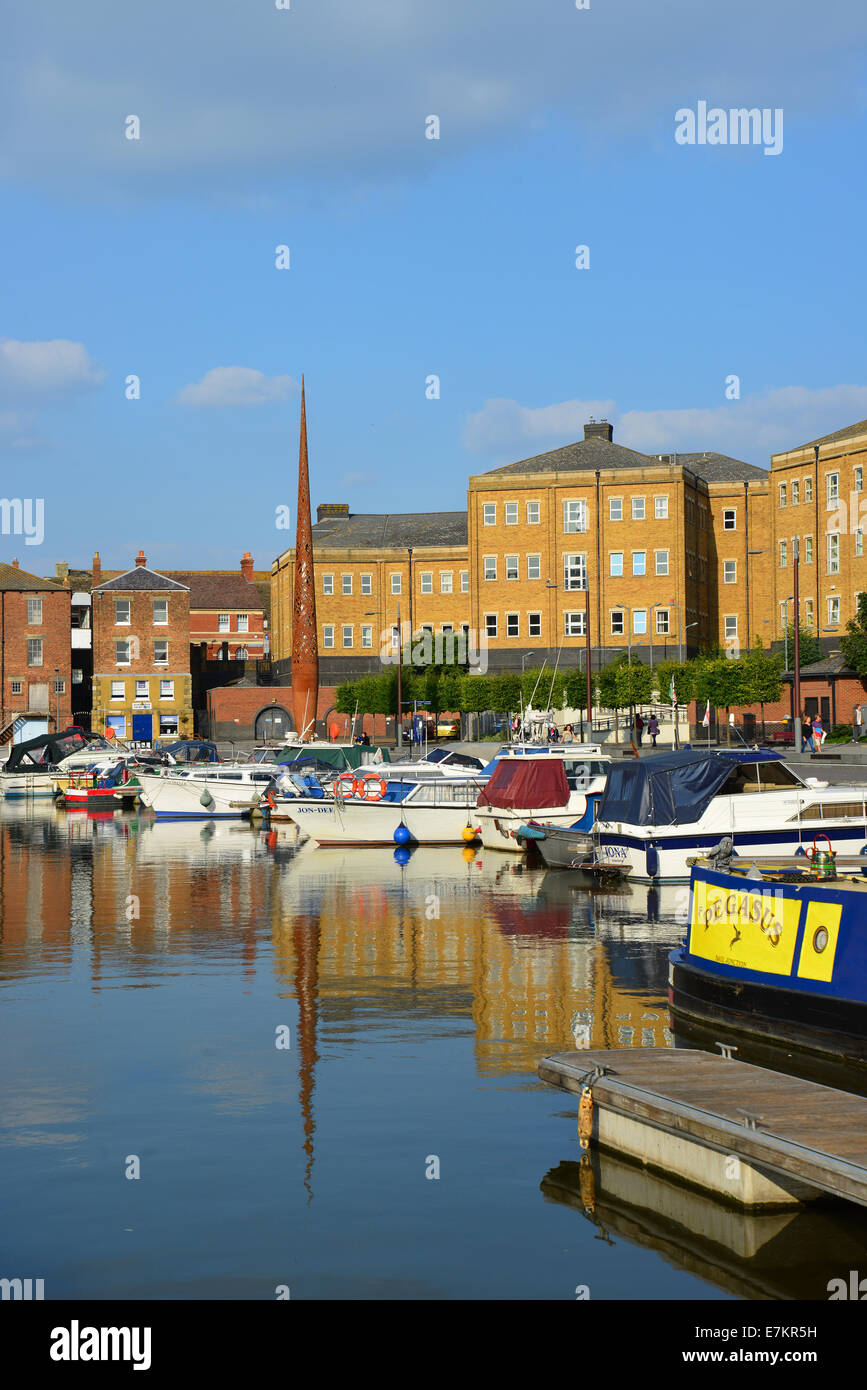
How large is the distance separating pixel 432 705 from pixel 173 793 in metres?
38.9

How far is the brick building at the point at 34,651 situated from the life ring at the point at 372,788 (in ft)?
205

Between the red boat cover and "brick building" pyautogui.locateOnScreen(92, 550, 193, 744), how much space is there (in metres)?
68.2

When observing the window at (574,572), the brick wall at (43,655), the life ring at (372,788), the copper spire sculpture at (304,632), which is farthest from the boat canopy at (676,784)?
the brick wall at (43,655)

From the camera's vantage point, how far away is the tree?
7506cm

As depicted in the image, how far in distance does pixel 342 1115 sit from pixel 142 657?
318 ft

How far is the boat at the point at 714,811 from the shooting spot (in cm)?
3119

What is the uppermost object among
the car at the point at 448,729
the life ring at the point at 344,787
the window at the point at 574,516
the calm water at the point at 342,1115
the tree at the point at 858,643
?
the window at the point at 574,516

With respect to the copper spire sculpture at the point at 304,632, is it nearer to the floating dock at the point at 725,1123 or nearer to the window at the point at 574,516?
the window at the point at 574,516

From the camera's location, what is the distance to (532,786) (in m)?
42.5

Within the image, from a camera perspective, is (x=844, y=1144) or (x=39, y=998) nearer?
(x=844, y=1144)

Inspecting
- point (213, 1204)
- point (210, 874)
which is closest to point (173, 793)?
point (210, 874)

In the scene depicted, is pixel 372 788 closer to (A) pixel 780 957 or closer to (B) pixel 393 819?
(B) pixel 393 819
